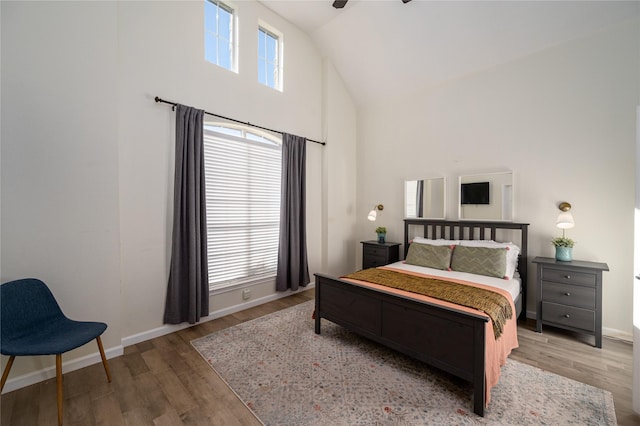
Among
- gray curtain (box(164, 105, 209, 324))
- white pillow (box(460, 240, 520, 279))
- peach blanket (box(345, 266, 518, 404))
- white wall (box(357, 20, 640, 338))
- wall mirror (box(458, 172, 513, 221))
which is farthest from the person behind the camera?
wall mirror (box(458, 172, 513, 221))

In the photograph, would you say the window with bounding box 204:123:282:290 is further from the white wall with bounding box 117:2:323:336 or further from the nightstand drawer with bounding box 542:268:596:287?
the nightstand drawer with bounding box 542:268:596:287

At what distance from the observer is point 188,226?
290 cm

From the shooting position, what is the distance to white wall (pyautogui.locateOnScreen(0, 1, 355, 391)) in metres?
2.00

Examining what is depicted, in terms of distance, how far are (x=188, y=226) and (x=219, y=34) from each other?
243 centimetres

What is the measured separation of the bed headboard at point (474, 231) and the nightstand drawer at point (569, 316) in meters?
0.36

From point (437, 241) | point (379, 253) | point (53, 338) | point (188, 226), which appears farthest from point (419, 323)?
point (53, 338)

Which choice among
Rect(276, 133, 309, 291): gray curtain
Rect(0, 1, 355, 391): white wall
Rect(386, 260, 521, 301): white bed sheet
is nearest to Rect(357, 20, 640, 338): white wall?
Rect(386, 260, 521, 301): white bed sheet

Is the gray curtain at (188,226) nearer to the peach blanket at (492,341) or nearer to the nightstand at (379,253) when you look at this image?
the peach blanket at (492,341)

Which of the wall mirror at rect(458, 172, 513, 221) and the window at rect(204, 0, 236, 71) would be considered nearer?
the window at rect(204, 0, 236, 71)

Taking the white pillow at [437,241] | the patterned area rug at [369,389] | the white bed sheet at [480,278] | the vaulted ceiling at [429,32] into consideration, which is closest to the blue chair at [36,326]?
the patterned area rug at [369,389]

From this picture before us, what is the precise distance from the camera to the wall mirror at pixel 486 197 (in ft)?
11.0

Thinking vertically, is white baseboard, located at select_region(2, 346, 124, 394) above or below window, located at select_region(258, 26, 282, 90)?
below

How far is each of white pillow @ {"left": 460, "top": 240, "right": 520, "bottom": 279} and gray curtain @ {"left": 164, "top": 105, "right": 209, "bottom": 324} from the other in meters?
3.20

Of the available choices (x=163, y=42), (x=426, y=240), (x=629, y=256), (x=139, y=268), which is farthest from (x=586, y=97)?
(x=139, y=268)
